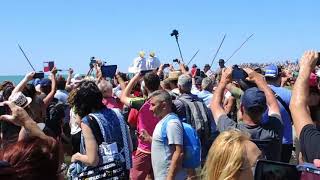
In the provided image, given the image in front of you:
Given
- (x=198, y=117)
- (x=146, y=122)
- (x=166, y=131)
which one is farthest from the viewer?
(x=198, y=117)

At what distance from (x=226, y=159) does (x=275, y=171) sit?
0.61 meters

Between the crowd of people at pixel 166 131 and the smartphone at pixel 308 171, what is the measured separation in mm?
46

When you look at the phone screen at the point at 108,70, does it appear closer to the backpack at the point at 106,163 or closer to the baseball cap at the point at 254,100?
the backpack at the point at 106,163

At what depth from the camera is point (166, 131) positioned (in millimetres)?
5180

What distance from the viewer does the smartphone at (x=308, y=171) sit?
6.66ft

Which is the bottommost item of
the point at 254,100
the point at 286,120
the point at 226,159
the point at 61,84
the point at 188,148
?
the point at 188,148

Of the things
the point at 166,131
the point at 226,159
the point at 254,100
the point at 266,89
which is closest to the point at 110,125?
the point at 166,131

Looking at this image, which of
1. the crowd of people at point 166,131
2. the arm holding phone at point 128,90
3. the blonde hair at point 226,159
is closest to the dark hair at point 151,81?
the crowd of people at point 166,131

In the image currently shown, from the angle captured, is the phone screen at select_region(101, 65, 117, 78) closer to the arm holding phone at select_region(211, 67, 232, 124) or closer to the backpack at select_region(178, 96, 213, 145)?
the backpack at select_region(178, 96, 213, 145)

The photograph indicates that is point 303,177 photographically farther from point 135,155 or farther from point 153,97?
point 135,155

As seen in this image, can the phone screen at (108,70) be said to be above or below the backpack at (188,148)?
above

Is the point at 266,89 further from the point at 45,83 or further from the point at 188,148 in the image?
the point at 45,83

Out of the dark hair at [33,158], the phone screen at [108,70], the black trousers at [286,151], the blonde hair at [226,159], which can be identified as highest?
the dark hair at [33,158]

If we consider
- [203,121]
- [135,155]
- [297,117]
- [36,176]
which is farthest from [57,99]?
[36,176]
